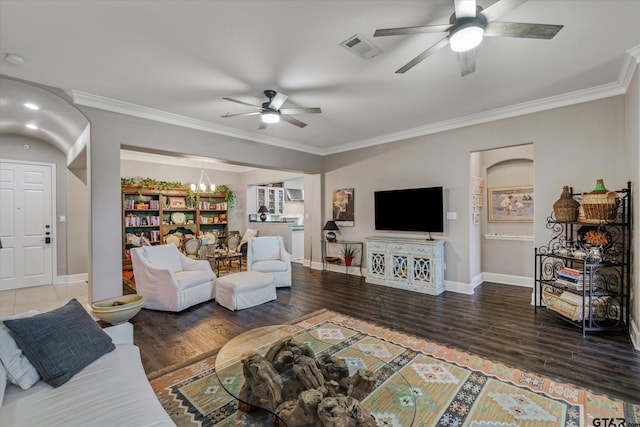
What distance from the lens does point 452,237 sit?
16.1ft

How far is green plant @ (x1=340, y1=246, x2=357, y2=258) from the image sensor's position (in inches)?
245

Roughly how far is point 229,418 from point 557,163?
15.4 feet

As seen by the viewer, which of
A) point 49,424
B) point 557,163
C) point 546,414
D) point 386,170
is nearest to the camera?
point 49,424

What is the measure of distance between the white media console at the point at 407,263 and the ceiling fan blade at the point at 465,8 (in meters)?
3.42

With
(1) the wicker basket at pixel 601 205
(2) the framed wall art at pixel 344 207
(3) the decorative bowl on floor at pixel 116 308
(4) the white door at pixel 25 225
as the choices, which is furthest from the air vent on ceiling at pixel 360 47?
(4) the white door at pixel 25 225

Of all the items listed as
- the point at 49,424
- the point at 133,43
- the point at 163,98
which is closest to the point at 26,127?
the point at 163,98

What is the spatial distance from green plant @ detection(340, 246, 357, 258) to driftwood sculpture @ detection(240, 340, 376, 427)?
419 centimetres

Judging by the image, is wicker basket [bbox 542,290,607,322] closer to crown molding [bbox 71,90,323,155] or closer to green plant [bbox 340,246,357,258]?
green plant [bbox 340,246,357,258]

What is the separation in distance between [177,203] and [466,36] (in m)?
7.69

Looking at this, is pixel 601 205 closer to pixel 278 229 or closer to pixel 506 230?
pixel 506 230

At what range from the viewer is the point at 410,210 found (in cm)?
531

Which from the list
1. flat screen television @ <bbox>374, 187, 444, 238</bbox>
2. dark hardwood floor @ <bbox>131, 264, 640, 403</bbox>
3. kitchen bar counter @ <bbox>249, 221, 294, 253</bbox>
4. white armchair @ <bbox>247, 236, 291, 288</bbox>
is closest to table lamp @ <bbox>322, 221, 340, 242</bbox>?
flat screen television @ <bbox>374, 187, 444, 238</bbox>

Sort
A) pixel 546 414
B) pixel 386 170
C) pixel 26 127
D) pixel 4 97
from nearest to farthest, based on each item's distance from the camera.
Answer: pixel 546 414 < pixel 4 97 < pixel 26 127 < pixel 386 170

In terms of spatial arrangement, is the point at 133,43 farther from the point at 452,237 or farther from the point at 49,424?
the point at 452,237
